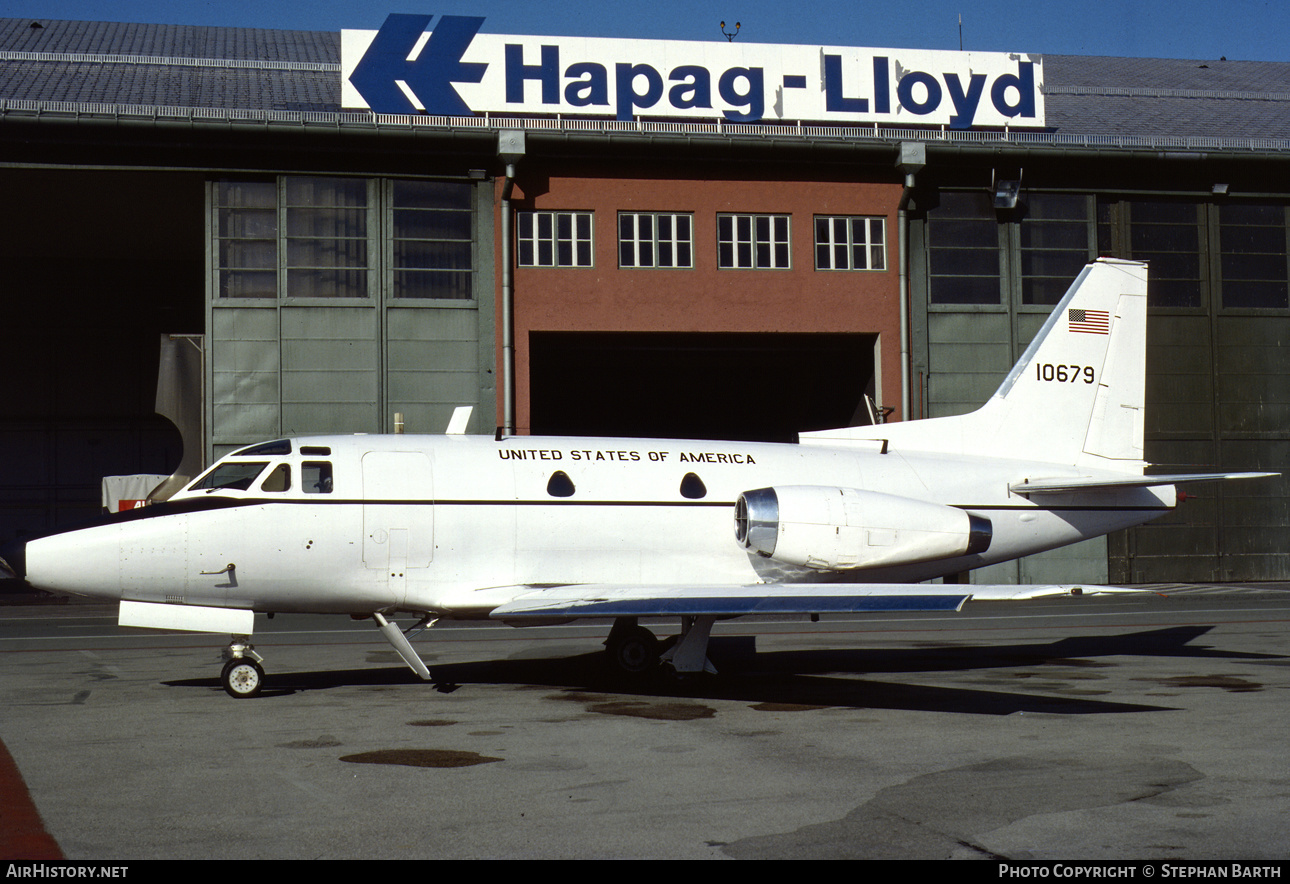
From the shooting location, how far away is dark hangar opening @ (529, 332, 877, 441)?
36.0 meters

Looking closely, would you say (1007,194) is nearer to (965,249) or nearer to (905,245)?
(965,249)

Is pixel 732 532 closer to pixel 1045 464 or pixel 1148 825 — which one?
pixel 1045 464

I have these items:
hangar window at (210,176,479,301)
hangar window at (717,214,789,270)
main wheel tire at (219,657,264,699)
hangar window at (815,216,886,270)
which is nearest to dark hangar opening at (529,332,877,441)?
hangar window at (815,216,886,270)

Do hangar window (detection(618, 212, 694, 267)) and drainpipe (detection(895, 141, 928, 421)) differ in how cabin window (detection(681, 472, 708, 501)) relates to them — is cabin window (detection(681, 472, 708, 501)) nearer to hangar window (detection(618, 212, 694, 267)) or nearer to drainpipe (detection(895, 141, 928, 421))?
hangar window (detection(618, 212, 694, 267))

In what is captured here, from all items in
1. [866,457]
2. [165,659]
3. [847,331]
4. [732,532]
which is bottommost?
[165,659]

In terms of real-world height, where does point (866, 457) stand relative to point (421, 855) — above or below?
above

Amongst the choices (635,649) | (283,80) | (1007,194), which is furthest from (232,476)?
(1007,194)

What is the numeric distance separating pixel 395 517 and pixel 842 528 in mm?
5495

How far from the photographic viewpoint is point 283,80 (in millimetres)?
34094

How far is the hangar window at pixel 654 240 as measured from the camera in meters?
30.5

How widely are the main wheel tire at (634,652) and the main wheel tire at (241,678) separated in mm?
4387

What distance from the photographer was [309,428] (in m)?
29.4

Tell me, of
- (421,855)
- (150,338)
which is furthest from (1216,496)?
(150,338)
